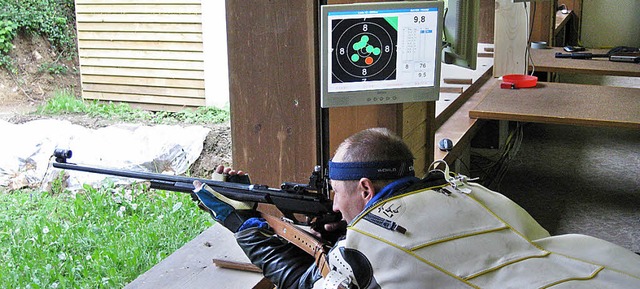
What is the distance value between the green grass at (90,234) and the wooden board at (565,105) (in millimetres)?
1628

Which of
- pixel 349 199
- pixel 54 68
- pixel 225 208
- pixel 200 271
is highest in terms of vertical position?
pixel 349 199

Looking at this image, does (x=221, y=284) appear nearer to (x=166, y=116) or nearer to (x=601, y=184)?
(x=601, y=184)

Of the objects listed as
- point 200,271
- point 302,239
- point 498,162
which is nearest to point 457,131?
point 498,162

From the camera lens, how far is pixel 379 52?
7.52 feet

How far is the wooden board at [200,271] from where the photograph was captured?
2.26 meters

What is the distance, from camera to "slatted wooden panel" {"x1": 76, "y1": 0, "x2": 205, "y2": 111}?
8.16 meters

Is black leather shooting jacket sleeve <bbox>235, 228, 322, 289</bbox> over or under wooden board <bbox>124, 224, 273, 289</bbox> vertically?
over

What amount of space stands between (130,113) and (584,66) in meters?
4.76

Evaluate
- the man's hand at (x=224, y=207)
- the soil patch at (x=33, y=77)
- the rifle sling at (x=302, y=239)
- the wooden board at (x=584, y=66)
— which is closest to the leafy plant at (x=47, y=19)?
the soil patch at (x=33, y=77)

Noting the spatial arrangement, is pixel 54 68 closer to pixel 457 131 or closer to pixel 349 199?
pixel 457 131

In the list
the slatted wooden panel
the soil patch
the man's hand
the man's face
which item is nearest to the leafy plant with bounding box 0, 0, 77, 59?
the soil patch

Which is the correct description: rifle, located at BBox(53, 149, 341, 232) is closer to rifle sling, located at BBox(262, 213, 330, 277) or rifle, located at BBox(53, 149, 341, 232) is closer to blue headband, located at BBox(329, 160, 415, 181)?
rifle sling, located at BBox(262, 213, 330, 277)

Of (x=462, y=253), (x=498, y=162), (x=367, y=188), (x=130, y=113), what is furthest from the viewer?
(x=130, y=113)

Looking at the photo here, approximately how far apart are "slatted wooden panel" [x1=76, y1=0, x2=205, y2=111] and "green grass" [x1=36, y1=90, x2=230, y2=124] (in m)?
0.32
